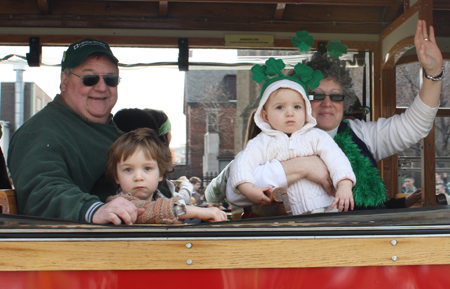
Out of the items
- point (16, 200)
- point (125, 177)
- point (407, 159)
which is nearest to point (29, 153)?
point (16, 200)

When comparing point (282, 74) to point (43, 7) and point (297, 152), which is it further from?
point (43, 7)

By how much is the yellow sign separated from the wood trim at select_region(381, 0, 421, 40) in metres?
0.86

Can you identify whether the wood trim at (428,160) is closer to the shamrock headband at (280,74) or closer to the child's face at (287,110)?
the shamrock headband at (280,74)

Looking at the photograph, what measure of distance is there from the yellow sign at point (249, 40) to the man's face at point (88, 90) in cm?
111

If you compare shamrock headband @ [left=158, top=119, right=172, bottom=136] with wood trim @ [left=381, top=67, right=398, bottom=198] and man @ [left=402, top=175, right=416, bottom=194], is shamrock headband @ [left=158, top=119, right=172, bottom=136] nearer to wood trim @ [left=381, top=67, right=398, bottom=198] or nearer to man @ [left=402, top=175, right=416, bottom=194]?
wood trim @ [left=381, top=67, right=398, bottom=198]

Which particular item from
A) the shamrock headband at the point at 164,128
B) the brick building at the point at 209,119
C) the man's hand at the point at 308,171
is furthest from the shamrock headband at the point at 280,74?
the brick building at the point at 209,119

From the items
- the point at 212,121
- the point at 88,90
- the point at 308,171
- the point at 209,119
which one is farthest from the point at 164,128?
the point at 209,119

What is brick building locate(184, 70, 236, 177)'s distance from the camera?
85.5ft

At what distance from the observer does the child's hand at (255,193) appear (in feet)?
5.84

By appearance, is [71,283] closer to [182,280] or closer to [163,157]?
[182,280]

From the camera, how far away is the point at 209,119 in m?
27.9

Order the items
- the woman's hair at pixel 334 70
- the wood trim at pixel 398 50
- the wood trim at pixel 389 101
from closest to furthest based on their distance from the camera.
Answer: the woman's hair at pixel 334 70, the wood trim at pixel 398 50, the wood trim at pixel 389 101

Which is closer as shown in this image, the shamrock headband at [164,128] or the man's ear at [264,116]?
the man's ear at [264,116]

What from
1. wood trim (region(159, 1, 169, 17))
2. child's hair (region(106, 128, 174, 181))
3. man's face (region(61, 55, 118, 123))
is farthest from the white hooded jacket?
wood trim (region(159, 1, 169, 17))
